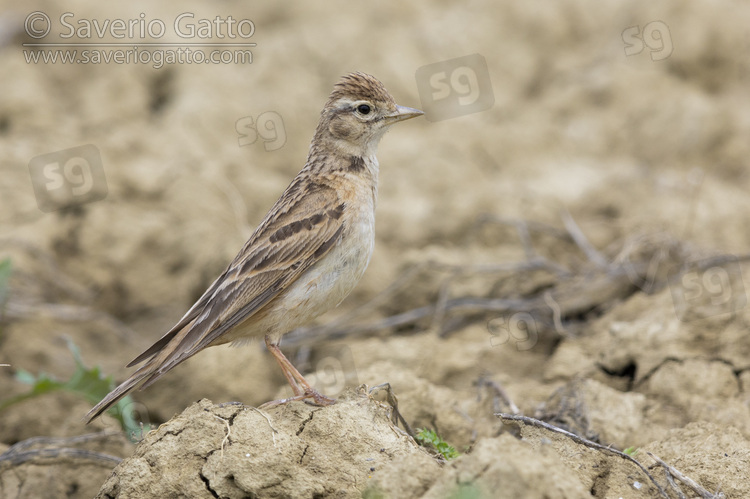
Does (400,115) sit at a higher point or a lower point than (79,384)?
higher

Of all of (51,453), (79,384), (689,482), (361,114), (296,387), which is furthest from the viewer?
(361,114)

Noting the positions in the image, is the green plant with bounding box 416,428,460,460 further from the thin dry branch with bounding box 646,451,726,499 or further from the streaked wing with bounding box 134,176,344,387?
the streaked wing with bounding box 134,176,344,387

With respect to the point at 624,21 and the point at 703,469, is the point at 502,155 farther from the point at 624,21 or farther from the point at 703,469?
the point at 703,469

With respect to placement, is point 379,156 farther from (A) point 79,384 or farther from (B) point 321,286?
(A) point 79,384

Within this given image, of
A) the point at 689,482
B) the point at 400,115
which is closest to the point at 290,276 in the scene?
the point at 400,115

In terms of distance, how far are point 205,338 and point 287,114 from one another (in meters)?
4.87

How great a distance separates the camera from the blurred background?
21.5 ft

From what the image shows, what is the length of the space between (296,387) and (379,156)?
472 cm

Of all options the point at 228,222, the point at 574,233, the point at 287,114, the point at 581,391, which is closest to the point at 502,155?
the point at 574,233

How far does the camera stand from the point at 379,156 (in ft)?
29.0

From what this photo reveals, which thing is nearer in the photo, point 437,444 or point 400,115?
point 437,444

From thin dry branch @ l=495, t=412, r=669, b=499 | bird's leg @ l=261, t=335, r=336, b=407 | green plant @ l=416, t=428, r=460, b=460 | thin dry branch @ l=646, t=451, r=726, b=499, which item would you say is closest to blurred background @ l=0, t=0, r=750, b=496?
bird's leg @ l=261, t=335, r=336, b=407

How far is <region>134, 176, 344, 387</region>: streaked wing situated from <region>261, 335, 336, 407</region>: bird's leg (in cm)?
35

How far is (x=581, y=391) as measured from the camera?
15.7 feet
